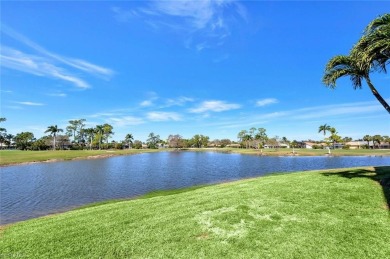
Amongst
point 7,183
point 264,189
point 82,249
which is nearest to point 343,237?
point 264,189

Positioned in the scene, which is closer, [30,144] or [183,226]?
[183,226]

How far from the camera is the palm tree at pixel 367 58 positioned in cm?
1152

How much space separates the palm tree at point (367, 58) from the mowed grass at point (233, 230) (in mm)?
6406

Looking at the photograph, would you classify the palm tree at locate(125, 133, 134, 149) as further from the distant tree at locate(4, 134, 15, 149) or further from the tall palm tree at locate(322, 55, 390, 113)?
the tall palm tree at locate(322, 55, 390, 113)

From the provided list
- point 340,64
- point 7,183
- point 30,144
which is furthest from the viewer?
point 30,144

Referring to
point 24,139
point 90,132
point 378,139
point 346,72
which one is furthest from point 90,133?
point 378,139

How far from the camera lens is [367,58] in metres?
12.1

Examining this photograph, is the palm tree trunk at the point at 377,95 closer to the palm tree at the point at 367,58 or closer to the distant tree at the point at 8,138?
the palm tree at the point at 367,58

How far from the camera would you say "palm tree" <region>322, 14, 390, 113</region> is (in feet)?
37.8

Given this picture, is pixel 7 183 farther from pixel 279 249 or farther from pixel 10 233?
pixel 279 249

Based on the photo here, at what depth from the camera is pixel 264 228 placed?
809cm

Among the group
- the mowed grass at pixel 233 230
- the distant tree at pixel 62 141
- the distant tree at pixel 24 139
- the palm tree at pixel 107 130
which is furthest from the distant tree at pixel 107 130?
the mowed grass at pixel 233 230

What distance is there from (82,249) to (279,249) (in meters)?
5.99

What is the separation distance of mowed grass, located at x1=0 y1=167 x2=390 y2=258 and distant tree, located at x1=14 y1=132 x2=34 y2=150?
144086 millimetres
